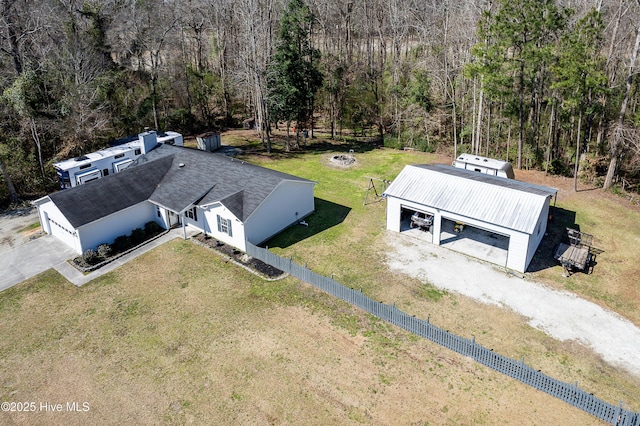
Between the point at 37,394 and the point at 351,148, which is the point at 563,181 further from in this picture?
the point at 37,394

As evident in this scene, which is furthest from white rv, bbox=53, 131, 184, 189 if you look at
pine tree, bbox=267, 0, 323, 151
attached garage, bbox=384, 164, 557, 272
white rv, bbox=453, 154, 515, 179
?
white rv, bbox=453, 154, 515, 179

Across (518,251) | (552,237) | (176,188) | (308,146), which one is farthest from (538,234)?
(308,146)

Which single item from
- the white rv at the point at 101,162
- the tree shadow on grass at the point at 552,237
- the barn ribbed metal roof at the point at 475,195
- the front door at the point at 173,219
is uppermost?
the white rv at the point at 101,162

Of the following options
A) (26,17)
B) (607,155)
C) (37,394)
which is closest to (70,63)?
(26,17)

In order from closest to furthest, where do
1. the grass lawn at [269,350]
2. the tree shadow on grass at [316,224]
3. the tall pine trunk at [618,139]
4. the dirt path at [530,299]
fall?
the grass lawn at [269,350]
the dirt path at [530,299]
the tree shadow on grass at [316,224]
the tall pine trunk at [618,139]

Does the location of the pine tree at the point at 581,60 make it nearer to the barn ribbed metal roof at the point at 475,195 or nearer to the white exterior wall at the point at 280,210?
the barn ribbed metal roof at the point at 475,195

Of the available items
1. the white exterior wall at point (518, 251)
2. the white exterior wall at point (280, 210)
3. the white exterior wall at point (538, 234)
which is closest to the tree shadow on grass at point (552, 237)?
the white exterior wall at point (538, 234)

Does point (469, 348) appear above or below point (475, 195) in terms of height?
below

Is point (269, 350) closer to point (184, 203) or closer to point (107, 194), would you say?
point (184, 203)
